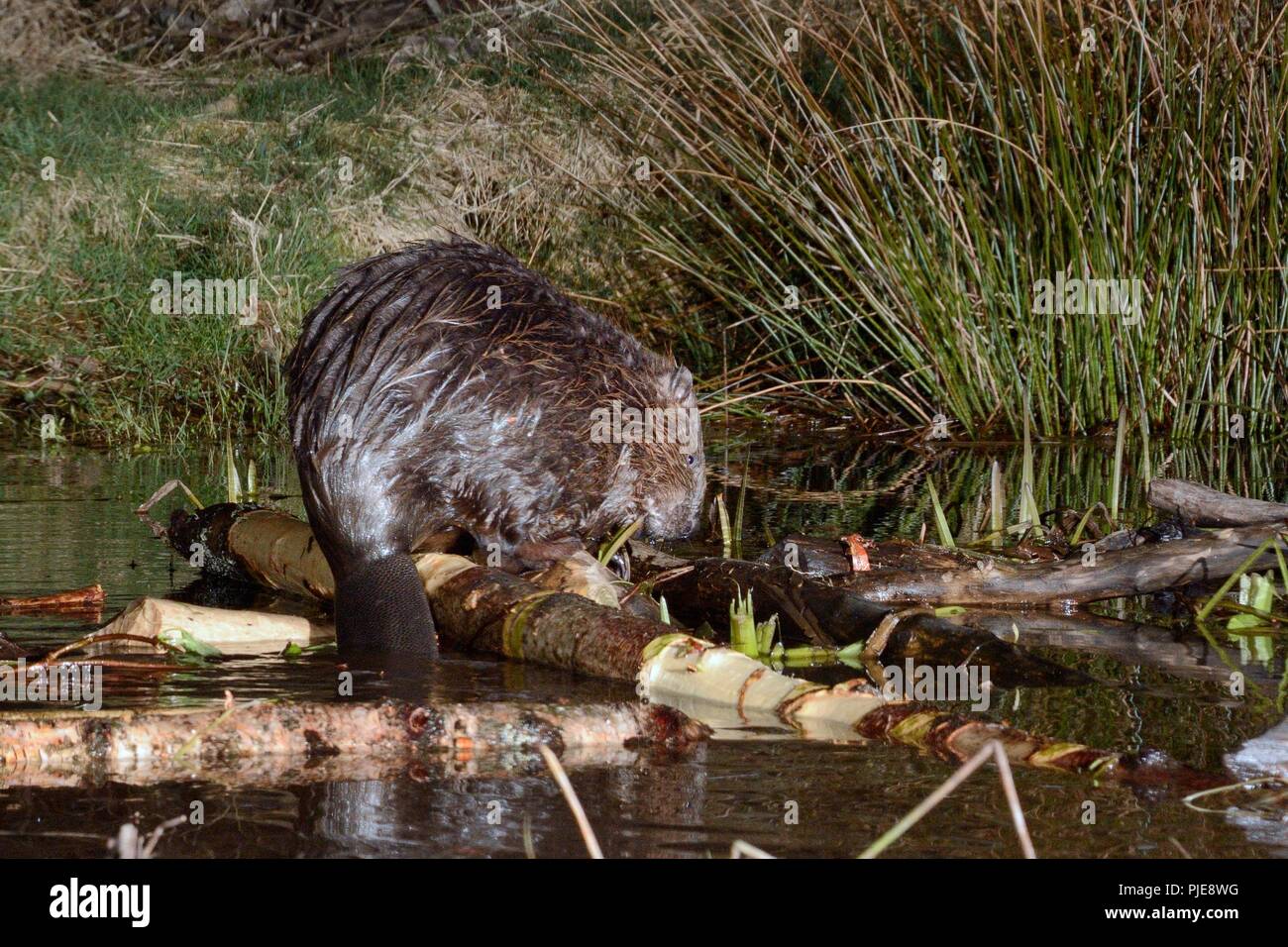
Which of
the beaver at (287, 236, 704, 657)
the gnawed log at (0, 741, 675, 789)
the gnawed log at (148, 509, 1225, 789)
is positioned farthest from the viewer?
the beaver at (287, 236, 704, 657)

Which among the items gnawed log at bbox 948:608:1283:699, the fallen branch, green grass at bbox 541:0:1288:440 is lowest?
gnawed log at bbox 948:608:1283:699

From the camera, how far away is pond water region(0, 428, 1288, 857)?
2.26m

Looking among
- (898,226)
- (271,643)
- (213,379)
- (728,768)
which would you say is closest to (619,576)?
(271,643)

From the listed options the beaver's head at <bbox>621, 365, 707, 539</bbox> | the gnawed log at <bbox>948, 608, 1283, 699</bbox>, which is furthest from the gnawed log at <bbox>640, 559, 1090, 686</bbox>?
the beaver's head at <bbox>621, 365, 707, 539</bbox>

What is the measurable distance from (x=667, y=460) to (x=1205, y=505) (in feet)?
4.57

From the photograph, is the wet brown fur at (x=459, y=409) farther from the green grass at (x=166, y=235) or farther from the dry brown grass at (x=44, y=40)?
the dry brown grass at (x=44, y=40)

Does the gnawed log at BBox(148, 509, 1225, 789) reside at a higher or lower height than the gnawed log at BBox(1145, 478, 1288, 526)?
lower

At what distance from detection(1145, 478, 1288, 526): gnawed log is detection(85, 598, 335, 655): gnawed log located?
2.10 metres

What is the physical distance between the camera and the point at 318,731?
2594 millimetres

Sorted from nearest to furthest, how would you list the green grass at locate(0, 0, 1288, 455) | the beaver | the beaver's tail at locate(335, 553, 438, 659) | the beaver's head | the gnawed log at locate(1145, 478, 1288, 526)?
the beaver's tail at locate(335, 553, 438, 659)
the beaver
the gnawed log at locate(1145, 478, 1288, 526)
the beaver's head
the green grass at locate(0, 0, 1288, 455)

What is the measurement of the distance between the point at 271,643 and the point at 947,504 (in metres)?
2.55

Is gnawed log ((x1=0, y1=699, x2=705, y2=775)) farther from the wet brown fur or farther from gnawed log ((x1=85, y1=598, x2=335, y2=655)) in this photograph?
the wet brown fur

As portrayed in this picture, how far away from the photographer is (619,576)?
4.04m

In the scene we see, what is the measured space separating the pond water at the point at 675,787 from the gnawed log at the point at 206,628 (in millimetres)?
120
